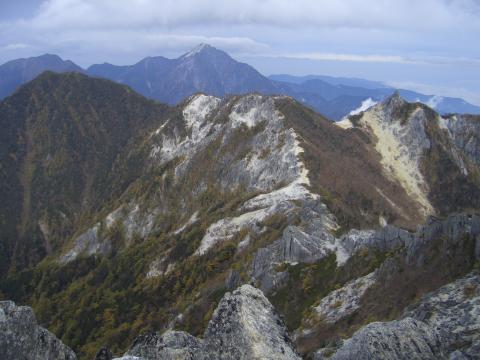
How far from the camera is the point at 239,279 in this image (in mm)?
80125

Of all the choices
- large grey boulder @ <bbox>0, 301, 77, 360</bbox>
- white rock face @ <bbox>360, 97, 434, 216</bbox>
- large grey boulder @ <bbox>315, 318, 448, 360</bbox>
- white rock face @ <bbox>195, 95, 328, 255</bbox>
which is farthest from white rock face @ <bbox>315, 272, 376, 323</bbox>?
white rock face @ <bbox>360, 97, 434, 216</bbox>

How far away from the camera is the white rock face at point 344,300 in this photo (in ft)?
164

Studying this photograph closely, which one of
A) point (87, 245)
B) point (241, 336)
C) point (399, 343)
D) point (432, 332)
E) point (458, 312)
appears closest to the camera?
point (241, 336)

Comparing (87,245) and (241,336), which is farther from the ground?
(241,336)

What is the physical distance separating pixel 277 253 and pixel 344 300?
24.0 metres

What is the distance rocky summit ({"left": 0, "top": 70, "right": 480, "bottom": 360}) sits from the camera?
21.6 metres

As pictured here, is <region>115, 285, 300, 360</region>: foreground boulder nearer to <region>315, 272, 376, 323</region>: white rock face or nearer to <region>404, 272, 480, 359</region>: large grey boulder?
<region>404, 272, 480, 359</region>: large grey boulder

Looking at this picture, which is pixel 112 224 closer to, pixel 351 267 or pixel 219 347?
pixel 351 267

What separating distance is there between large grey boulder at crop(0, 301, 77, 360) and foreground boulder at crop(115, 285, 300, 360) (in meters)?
4.03

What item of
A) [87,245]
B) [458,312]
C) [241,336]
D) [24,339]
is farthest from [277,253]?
[87,245]

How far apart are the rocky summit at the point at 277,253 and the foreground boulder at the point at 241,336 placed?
0.20ft

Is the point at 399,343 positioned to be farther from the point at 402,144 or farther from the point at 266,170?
the point at 402,144

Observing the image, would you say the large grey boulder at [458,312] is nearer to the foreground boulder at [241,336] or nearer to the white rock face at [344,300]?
the foreground boulder at [241,336]

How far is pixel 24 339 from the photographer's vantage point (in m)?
21.5
